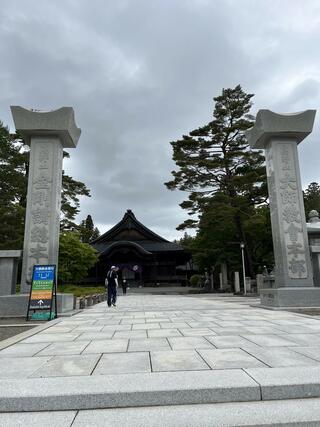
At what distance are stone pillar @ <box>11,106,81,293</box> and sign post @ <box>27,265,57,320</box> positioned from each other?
1.83 meters

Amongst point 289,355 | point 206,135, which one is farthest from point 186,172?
point 289,355

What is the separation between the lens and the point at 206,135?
30.3 metres

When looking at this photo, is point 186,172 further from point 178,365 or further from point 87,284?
point 178,365

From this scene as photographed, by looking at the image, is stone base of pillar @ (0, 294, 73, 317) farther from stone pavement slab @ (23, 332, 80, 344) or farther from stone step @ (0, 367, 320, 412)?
stone step @ (0, 367, 320, 412)

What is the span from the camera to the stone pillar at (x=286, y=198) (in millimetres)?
12508

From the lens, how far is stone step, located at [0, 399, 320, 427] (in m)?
2.78

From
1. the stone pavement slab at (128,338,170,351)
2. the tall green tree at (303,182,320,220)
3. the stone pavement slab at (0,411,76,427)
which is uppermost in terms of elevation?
the tall green tree at (303,182,320,220)

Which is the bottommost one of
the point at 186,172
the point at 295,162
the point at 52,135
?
the point at 295,162

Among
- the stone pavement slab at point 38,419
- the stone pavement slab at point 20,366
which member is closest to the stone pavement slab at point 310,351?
the stone pavement slab at point 38,419

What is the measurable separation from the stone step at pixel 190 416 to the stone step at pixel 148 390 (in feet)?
0.21

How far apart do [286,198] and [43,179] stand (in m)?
9.71

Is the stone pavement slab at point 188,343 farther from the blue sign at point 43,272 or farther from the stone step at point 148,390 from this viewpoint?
the blue sign at point 43,272

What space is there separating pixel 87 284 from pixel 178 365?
40.7 meters

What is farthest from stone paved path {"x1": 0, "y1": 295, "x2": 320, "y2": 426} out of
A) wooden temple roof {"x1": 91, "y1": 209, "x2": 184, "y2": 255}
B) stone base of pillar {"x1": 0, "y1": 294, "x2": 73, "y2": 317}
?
wooden temple roof {"x1": 91, "y1": 209, "x2": 184, "y2": 255}
